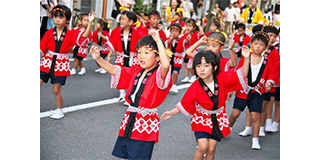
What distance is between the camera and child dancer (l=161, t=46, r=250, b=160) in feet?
12.7

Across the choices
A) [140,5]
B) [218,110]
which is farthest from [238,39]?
[140,5]

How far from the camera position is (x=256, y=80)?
4.89m

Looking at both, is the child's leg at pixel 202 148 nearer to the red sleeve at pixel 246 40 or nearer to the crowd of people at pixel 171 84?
the crowd of people at pixel 171 84

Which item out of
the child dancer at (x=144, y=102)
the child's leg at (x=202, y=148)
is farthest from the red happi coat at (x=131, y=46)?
the child dancer at (x=144, y=102)

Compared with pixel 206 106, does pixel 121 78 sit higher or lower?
higher

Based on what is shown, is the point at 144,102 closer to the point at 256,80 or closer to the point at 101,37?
the point at 256,80

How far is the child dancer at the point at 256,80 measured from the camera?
4863 mm

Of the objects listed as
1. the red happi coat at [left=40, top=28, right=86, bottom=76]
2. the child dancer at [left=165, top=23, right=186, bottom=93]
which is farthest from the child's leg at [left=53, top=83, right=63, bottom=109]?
the child dancer at [left=165, top=23, right=186, bottom=93]

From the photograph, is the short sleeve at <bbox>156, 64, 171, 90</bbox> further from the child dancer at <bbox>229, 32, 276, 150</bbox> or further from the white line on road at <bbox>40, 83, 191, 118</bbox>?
the white line on road at <bbox>40, 83, 191, 118</bbox>

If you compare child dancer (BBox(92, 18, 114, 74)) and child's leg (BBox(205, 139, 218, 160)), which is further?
child dancer (BBox(92, 18, 114, 74))

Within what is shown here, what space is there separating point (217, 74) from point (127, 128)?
1.26m

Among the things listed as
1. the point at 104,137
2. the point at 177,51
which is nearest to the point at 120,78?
the point at 104,137

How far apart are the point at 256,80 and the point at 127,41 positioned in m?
2.67

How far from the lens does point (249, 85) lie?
4.95 m
